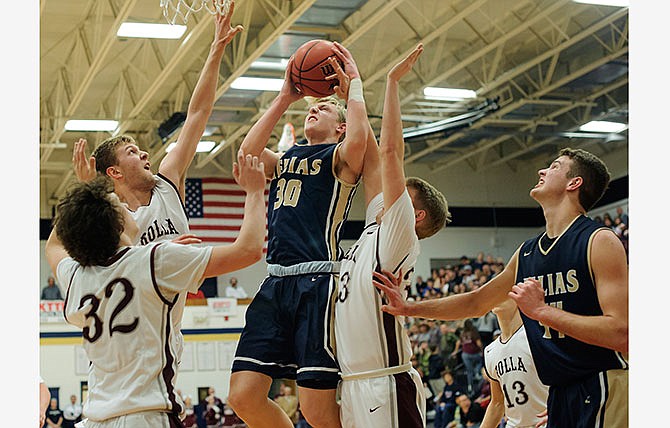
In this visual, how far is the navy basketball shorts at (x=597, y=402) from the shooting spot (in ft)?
12.5

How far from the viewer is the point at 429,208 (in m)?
5.13

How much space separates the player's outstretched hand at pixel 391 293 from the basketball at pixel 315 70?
122 cm

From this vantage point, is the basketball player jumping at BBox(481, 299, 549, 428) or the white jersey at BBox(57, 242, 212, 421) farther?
the basketball player jumping at BBox(481, 299, 549, 428)

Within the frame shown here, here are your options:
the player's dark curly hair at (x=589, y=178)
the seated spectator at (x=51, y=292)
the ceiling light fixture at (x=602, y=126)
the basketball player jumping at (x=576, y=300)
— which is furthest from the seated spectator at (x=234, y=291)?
the player's dark curly hair at (x=589, y=178)

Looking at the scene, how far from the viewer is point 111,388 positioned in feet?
11.4

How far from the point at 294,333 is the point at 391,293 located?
1.92ft

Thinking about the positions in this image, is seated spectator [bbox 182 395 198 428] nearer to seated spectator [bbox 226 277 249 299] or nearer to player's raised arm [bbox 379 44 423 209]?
seated spectator [bbox 226 277 249 299]

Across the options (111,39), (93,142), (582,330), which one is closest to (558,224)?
(582,330)

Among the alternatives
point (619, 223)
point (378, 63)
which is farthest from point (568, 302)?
point (619, 223)

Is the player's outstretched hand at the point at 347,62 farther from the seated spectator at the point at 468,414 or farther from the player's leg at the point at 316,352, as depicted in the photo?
the seated spectator at the point at 468,414

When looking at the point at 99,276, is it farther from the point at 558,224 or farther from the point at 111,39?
the point at 111,39

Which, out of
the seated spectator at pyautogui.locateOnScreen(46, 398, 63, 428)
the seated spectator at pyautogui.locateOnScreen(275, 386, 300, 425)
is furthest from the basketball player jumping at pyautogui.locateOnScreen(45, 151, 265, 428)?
the seated spectator at pyautogui.locateOnScreen(46, 398, 63, 428)

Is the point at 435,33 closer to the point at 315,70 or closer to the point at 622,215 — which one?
the point at 622,215

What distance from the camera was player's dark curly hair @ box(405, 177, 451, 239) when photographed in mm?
5117
